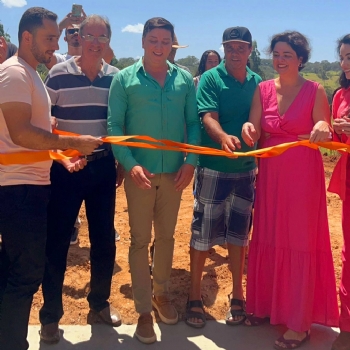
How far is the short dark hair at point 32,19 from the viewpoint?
2.59 meters

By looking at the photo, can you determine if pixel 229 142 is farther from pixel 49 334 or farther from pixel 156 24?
pixel 49 334

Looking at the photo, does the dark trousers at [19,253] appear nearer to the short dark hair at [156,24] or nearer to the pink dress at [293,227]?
the short dark hair at [156,24]

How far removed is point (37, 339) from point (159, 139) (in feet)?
5.92

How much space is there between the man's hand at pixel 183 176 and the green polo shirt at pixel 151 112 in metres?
0.05

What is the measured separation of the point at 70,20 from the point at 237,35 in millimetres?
2811

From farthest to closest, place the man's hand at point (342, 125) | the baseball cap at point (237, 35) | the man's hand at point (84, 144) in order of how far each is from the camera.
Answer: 1. the baseball cap at point (237, 35)
2. the man's hand at point (342, 125)
3. the man's hand at point (84, 144)

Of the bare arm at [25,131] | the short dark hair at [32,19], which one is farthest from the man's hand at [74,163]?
the short dark hair at [32,19]

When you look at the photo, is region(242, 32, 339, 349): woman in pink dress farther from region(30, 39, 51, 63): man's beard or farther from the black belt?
region(30, 39, 51, 63): man's beard

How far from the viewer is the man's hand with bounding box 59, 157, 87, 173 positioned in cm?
301

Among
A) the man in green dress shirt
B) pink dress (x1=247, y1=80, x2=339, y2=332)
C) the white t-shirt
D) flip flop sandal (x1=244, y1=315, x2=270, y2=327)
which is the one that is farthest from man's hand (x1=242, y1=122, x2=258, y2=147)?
flip flop sandal (x1=244, y1=315, x2=270, y2=327)

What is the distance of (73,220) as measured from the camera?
323 cm

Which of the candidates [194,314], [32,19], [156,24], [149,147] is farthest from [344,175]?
[32,19]

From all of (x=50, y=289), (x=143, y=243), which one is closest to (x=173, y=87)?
(x=143, y=243)

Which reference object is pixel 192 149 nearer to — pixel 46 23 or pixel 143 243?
pixel 143 243
